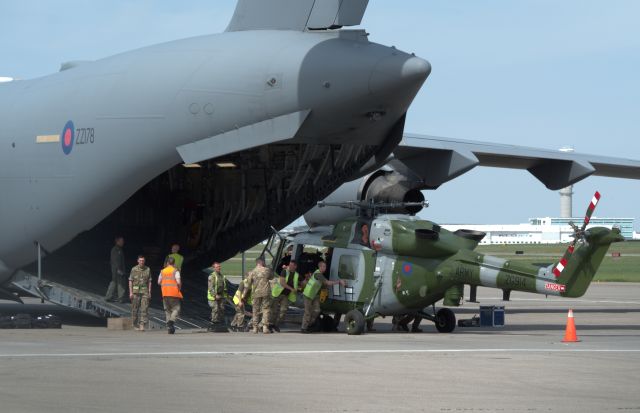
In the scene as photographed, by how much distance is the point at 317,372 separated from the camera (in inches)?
549

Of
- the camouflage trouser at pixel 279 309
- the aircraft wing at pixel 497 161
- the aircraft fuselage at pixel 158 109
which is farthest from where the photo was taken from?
the aircraft wing at pixel 497 161

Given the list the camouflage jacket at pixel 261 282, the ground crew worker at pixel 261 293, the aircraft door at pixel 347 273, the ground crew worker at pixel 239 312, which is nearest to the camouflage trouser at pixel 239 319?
the ground crew worker at pixel 239 312

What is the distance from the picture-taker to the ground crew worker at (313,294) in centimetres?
2208

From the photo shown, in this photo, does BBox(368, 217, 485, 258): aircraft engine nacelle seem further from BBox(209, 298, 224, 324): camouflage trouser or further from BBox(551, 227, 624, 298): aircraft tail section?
BBox(209, 298, 224, 324): camouflage trouser

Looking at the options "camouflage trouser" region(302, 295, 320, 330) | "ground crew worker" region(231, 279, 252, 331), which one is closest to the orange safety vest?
"ground crew worker" region(231, 279, 252, 331)

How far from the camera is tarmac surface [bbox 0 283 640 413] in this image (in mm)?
11094

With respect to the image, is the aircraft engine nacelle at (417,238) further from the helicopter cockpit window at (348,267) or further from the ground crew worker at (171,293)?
the ground crew worker at (171,293)

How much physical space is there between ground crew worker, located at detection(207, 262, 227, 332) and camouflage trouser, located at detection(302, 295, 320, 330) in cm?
156

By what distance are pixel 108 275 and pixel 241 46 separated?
264 inches

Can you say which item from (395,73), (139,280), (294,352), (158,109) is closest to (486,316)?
(395,73)

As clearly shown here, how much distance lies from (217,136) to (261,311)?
3.49 meters

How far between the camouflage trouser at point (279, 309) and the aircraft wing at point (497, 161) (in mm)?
5243

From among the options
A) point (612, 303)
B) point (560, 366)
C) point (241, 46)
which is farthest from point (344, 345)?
point (612, 303)

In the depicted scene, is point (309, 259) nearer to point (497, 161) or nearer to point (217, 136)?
point (217, 136)
